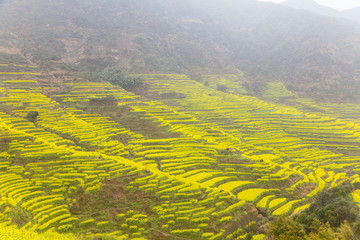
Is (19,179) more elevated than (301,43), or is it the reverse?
(301,43)

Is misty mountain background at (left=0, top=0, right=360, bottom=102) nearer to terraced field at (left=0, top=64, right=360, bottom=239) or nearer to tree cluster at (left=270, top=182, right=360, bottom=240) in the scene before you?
terraced field at (left=0, top=64, right=360, bottom=239)

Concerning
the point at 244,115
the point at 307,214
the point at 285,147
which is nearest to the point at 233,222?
the point at 307,214

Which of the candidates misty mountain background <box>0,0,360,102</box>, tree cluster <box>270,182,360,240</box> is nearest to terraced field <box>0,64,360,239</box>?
tree cluster <box>270,182,360,240</box>

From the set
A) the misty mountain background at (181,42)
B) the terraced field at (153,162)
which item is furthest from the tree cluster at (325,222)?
the misty mountain background at (181,42)

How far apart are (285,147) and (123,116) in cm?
3753

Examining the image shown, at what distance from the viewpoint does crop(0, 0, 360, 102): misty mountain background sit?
9294cm

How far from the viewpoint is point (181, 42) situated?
432 ft

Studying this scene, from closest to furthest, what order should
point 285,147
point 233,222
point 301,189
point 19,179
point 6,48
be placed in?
point 233,222 → point 19,179 → point 301,189 → point 285,147 → point 6,48

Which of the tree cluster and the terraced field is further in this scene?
the terraced field

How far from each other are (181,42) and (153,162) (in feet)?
370

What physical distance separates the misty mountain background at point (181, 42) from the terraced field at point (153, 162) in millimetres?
33427

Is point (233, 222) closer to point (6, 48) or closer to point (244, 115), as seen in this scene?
point (244, 115)

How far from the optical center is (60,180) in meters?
26.8

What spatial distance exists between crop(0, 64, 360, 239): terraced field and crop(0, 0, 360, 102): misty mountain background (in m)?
33.4
